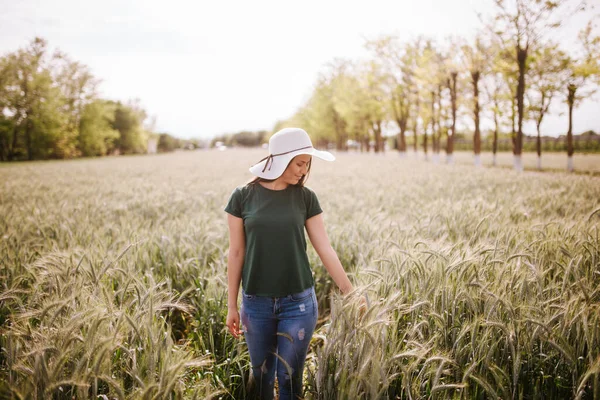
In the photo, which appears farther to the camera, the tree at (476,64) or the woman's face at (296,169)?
the tree at (476,64)

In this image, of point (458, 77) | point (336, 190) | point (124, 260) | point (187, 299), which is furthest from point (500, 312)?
point (458, 77)

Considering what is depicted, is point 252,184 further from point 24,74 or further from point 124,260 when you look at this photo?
point 24,74

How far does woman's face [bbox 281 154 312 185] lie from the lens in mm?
2139

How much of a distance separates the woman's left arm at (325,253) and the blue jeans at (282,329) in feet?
0.78

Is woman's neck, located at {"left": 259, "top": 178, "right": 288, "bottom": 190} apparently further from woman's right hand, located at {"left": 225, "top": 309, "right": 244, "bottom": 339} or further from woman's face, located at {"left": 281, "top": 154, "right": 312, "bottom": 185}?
woman's right hand, located at {"left": 225, "top": 309, "right": 244, "bottom": 339}

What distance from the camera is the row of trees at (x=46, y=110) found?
42.8 m

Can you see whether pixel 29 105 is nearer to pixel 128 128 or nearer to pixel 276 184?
pixel 128 128

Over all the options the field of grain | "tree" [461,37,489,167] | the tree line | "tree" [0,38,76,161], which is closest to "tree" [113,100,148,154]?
the tree line

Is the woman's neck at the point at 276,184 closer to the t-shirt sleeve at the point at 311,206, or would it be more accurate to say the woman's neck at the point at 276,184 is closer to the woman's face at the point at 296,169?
the woman's face at the point at 296,169

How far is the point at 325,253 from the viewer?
236cm

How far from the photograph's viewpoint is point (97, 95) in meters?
59.7

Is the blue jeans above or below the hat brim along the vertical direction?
below

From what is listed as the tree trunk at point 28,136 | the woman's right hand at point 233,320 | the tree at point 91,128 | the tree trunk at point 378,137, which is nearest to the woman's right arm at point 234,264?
the woman's right hand at point 233,320

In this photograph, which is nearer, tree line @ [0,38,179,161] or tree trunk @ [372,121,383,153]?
tree line @ [0,38,179,161]
